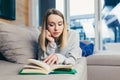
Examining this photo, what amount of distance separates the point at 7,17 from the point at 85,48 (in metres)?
1.02

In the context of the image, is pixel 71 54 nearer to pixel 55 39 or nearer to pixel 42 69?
pixel 55 39

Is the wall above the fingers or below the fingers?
above

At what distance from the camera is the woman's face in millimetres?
1608

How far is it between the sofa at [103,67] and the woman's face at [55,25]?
653 millimetres

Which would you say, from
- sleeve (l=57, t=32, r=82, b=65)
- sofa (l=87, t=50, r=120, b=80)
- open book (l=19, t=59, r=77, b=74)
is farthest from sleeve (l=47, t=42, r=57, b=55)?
sofa (l=87, t=50, r=120, b=80)

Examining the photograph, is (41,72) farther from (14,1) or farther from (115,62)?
(14,1)

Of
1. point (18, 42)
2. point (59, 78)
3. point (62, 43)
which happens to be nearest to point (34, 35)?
point (18, 42)

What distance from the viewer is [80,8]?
4062 mm

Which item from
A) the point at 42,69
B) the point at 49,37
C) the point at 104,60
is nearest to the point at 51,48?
the point at 49,37

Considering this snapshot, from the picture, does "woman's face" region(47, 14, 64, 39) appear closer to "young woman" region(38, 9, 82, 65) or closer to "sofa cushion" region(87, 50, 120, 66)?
"young woman" region(38, 9, 82, 65)

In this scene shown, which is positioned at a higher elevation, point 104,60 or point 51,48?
point 51,48

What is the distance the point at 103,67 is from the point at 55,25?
2.61ft

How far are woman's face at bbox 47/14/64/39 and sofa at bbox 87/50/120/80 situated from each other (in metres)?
0.65

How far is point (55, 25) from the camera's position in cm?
161
